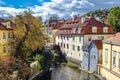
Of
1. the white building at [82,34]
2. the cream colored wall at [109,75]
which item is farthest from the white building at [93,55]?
the white building at [82,34]

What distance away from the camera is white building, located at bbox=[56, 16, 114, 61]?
50656 mm

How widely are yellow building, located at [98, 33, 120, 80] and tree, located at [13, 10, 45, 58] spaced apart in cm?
923

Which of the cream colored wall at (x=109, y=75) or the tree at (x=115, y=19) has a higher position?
the tree at (x=115, y=19)

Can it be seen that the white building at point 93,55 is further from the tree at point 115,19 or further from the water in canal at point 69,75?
the tree at point 115,19

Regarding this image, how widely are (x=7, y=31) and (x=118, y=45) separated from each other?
58.3ft

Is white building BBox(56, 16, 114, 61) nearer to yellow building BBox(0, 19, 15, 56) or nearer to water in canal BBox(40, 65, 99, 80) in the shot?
water in canal BBox(40, 65, 99, 80)

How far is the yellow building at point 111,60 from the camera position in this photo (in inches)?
1110

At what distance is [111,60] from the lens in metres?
30.6

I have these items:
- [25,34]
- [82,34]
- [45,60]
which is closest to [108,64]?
[45,60]

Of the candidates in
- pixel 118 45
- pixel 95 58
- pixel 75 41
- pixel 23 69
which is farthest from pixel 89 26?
pixel 23 69

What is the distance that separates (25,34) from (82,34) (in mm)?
17743

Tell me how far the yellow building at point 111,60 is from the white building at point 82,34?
15228 millimetres

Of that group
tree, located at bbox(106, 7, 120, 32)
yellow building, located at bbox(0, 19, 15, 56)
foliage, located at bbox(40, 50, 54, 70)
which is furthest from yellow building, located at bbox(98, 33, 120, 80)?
tree, located at bbox(106, 7, 120, 32)

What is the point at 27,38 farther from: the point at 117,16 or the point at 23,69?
the point at 117,16
